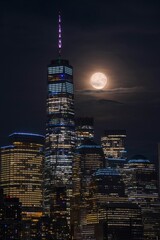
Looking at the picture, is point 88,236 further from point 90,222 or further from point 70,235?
point 70,235

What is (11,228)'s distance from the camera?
154125 mm

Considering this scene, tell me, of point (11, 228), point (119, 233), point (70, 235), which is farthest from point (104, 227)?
point (11, 228)

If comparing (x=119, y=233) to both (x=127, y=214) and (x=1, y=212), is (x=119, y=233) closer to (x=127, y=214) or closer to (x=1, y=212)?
(x=127, y=214)

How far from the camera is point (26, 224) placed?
178 m

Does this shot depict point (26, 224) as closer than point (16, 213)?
No

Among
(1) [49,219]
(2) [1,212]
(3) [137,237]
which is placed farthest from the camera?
(3) [137,237]

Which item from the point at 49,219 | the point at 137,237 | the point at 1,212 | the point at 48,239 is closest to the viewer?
the point at 1,212

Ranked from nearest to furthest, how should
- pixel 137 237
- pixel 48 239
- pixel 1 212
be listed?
pixel 1 212, pixel 48 239, pixel 137 237

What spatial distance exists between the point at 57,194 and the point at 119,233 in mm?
19275

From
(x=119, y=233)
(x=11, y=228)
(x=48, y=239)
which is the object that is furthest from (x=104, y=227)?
(x=11, y=228)

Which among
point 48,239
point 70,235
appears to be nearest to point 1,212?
point 48,239

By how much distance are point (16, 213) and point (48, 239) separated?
11333 millimetres

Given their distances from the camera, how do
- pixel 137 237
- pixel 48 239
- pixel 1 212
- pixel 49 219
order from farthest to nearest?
pixel 137 237
pixel 49 219
pixel 48 239
pixel 1 212

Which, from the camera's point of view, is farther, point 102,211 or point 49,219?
point 102,211
